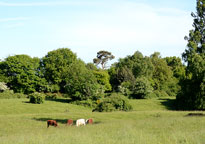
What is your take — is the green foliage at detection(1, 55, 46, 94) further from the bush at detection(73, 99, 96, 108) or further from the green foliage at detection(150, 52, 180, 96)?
the green foliage at detection(150, 52, 180, 96)

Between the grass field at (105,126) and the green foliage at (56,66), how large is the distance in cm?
2551

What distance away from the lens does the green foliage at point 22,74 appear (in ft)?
237

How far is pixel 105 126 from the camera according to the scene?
Result: 796 inches

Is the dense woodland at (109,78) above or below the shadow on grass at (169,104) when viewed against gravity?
above

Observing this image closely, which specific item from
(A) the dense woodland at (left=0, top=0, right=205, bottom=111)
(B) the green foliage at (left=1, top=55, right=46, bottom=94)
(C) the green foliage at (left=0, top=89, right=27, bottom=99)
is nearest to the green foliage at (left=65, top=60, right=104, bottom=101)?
(A) the dense woodland at (left=0, top=0, right=205, bottom=111)

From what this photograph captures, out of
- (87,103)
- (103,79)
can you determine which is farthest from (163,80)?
(87,103)

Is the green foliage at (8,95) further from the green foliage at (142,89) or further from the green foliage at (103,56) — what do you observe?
the green foliage at (103,56)

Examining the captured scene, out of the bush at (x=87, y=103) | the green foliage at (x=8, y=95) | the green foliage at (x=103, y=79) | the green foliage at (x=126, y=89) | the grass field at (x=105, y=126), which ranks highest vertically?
the green foliage at (x=103, y=79)

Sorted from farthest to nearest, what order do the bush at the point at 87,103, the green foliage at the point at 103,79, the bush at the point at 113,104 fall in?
the green foliage at the point at 103,79
the bush at the point at 87,103
the bush at the point at 113,104

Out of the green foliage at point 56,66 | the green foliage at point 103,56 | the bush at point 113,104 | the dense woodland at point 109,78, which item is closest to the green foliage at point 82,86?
the dense woodland at point 109,78

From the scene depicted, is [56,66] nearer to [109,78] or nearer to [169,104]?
[109,78]

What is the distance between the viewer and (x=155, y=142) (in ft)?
38.9

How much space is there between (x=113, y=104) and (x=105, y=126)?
78.7 feet

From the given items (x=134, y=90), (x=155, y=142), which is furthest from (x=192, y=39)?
(x=134, y=90)
